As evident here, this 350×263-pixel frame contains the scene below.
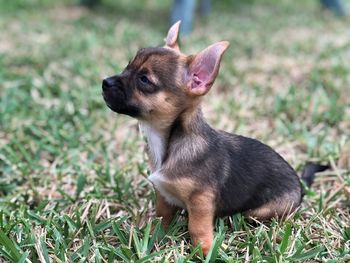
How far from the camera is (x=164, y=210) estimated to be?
3.17 m

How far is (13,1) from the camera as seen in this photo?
954 centimetres

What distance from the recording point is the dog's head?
2.68 meters

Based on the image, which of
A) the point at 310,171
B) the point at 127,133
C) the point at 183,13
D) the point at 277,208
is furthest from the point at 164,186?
the point at 183,13

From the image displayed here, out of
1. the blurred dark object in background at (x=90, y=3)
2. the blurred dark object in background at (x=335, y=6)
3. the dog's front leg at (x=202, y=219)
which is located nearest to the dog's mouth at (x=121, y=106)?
the dog's front leg at (x=202, y=219)

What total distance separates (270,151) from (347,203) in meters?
0.74

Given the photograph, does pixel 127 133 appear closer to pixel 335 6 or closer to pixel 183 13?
pixel 183 13

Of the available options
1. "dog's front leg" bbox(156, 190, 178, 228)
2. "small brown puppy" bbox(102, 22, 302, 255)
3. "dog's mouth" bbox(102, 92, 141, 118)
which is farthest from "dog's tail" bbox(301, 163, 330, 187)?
"dog's mouth" bbox(102, 92, 141, 118)

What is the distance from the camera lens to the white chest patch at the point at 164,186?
110 inches

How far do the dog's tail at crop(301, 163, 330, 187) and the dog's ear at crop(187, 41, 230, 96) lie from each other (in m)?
1.38

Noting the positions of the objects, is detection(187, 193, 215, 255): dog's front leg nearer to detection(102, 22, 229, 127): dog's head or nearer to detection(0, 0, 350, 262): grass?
detection(0, 0, 350, 262): grass

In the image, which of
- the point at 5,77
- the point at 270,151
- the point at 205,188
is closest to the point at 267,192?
the point at 270,151

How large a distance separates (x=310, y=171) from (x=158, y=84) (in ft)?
5.14

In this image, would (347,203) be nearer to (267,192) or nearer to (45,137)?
(267,192)

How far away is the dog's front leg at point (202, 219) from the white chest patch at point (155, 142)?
12.0 inches
